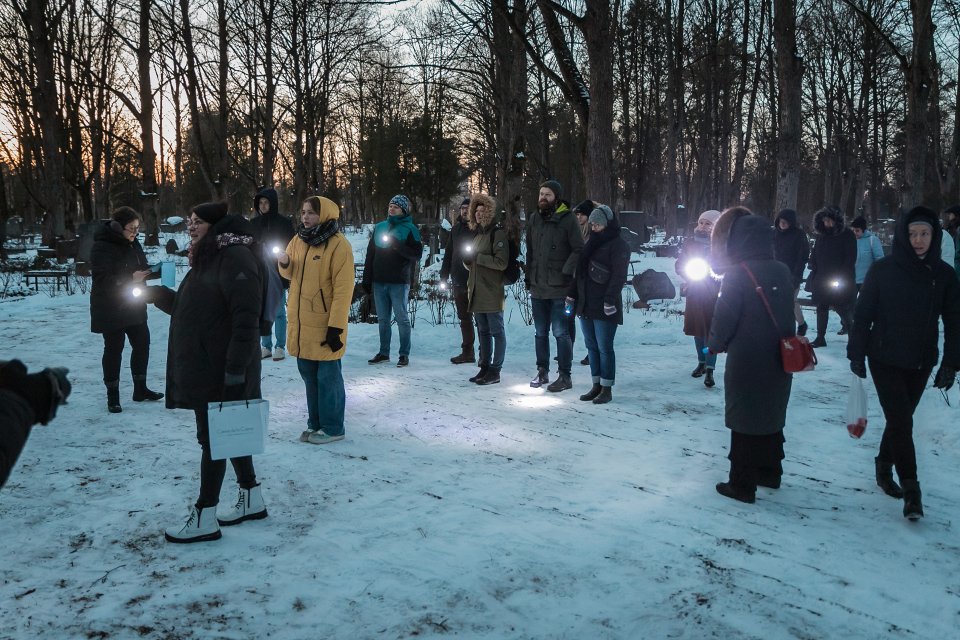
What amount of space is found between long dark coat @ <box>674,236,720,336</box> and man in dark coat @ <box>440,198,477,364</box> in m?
2.35

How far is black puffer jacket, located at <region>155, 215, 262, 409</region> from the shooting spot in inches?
138

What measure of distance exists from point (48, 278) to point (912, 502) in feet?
61.3

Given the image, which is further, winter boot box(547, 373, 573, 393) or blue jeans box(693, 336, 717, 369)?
blue jeans box(693, 336, 717, 369)

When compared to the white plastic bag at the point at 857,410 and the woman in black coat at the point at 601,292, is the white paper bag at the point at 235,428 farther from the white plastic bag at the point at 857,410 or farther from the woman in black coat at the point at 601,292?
the woman in black coat at the point at 601,292

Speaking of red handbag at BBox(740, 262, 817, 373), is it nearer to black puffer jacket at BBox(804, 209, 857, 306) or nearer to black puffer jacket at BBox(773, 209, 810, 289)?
black puffer jacket at BBox(773, 209, 810, 289)

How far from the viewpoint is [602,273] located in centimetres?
642

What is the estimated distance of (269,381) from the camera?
7344mm

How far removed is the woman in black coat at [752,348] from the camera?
412cm

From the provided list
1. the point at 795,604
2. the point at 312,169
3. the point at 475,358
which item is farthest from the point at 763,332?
the point at 312,169

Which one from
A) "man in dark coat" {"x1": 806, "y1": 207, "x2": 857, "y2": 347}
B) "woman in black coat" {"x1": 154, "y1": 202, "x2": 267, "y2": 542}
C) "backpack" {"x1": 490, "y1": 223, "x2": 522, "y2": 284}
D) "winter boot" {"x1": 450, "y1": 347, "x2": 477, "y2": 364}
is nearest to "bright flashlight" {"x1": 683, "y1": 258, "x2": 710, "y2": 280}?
"backpack" {"x1": 490, "y1": 223, "x2": 522, "y2": 284}

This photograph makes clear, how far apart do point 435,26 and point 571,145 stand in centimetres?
3388

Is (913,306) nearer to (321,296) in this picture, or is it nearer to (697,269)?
(697,269)

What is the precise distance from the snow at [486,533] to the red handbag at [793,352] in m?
0.87

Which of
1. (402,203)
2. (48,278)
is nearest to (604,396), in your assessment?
(402,203)
